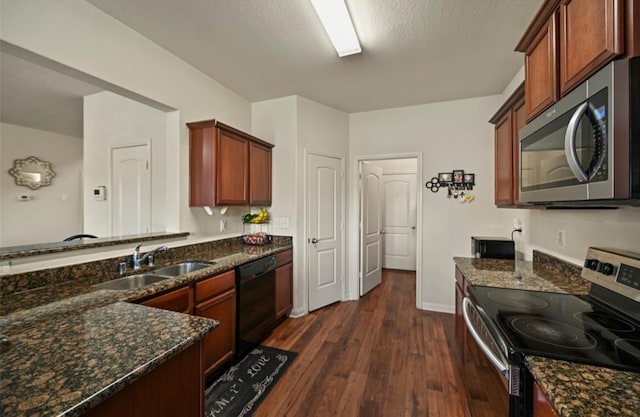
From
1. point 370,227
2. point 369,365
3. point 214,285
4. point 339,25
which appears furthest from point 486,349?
point 370,227

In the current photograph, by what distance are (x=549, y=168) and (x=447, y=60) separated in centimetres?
173

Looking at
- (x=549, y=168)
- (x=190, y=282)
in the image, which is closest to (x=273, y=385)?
(x=190, y=282)

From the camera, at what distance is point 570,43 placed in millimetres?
1111

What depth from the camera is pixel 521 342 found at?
93 cm

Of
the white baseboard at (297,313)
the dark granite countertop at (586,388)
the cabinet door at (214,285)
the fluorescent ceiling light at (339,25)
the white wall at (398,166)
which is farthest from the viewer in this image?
A: the white wall at (398,166)

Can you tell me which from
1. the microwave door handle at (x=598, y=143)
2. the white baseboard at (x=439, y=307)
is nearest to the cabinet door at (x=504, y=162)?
the microwave door handle at (x=598, y=143)

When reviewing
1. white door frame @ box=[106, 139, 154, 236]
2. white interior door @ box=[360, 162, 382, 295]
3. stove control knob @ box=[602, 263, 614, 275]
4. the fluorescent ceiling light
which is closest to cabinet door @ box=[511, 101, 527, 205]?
stove control knob @ box=[602, 263, 614, 275]

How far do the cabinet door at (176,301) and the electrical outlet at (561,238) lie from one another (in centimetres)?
256

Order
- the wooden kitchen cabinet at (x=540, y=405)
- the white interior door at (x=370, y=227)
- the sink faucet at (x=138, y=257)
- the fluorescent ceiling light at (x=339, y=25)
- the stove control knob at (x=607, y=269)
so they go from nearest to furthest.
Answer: the wooden kitchen cabinet at (x=540, y=405) → the stove control knob at (x=607, y=269) → the fluorescent ceiling light at (x=339, y=25) → the sink faucet at (x=138, y=257) → the white interior door at (x=370, y=227)

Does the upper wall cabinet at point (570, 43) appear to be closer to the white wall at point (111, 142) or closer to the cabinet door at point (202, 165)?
the cabinet door at point (202, 165)

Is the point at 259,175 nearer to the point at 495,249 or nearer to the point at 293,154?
the point at 293,154

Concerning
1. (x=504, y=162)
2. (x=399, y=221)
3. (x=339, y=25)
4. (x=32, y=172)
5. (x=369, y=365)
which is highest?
(x=339, y=25)

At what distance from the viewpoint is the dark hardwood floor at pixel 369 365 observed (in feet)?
5.85

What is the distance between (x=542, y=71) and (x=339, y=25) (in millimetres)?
1313
